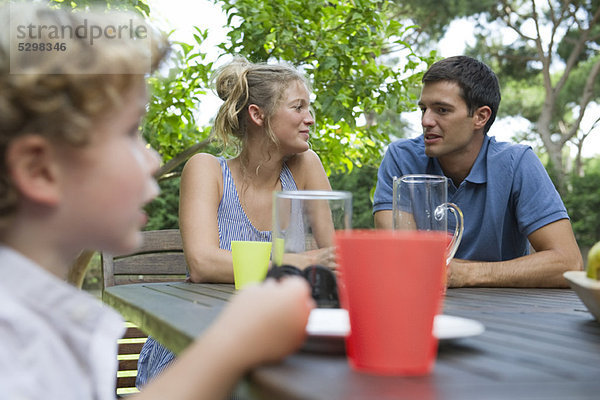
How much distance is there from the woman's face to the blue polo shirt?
431mm

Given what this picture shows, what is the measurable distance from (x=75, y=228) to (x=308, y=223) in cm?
33

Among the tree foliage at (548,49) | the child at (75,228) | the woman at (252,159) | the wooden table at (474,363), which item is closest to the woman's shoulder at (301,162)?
the woman at (252,159)

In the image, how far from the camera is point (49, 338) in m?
0.70

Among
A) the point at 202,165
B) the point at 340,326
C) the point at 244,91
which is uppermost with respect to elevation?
the point at 244,91

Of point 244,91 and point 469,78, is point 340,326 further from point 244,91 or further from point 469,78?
point 469,78

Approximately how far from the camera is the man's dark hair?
2.86 m

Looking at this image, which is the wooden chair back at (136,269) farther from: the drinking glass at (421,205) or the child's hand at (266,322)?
the child's hand at (266,322)

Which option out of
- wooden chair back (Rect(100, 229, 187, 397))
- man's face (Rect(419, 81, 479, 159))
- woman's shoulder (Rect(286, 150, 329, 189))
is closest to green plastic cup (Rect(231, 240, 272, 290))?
wooden chair back (Rect(100, 229, 187, 397))

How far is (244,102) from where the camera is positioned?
8.82ft

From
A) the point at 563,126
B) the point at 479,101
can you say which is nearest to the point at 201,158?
the point at 479,101

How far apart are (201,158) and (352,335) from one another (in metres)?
1.79

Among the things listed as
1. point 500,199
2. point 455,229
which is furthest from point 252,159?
point 455,229

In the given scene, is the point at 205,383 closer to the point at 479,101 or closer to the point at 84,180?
the point at 84,180

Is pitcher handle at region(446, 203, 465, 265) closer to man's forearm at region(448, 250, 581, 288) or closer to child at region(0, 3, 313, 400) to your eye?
man's forearm at region(448, 250, 581, 288)
